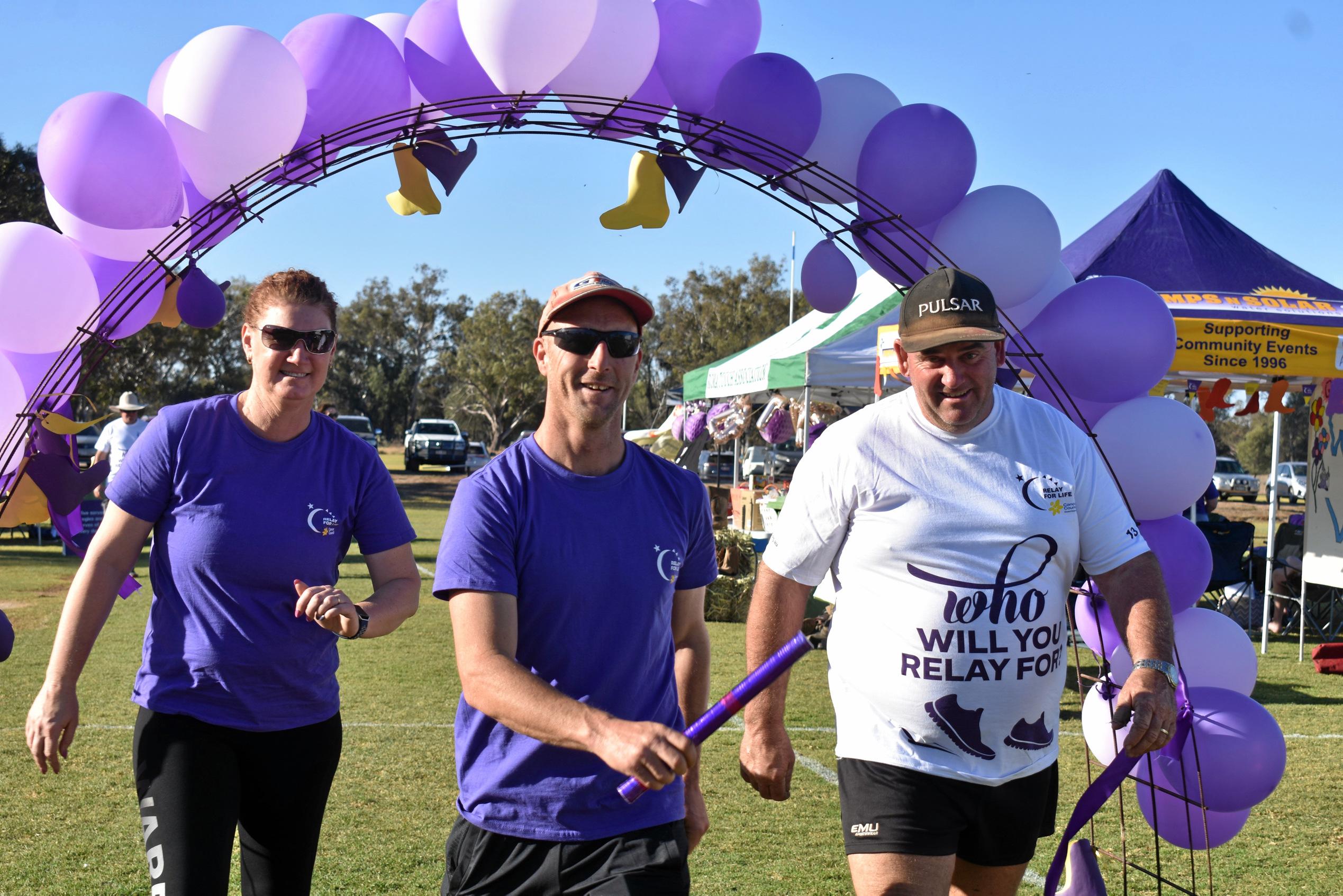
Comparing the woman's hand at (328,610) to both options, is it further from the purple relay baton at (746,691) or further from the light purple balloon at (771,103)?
the light purple balloon at (771,103)

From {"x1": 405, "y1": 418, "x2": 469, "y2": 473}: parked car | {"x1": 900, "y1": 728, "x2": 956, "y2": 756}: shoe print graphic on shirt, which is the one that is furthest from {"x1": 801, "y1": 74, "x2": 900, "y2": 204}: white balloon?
{"x1": 405, "y1": 418, "x2": 469, "y2": 473}: parked car

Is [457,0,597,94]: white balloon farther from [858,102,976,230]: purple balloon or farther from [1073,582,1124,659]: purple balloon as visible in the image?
[1073,582,1124,659]: purple balloon

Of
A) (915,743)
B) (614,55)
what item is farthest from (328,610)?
(614,55)

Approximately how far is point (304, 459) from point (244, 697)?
638 mm

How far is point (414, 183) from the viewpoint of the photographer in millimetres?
5004

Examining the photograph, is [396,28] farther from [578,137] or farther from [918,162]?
[918,162]

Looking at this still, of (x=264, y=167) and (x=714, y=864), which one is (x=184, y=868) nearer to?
(x=714, y=864)

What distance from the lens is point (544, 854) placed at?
7.72 ft

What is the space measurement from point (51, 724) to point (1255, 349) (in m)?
8.28

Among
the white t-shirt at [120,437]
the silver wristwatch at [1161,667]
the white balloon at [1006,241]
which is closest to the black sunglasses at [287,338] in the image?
the silver wristwatch at [1161,667]

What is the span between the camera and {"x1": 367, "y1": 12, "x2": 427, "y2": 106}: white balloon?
501 centimetres

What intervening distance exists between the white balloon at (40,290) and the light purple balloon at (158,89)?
652 mm

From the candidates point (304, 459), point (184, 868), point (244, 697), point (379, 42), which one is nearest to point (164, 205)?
point (379, 42)

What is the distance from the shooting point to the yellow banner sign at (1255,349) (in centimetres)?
859
